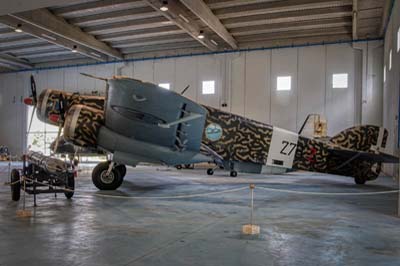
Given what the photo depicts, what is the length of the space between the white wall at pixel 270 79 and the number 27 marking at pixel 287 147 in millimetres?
9445

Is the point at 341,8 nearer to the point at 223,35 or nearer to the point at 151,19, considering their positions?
the point at 223,35

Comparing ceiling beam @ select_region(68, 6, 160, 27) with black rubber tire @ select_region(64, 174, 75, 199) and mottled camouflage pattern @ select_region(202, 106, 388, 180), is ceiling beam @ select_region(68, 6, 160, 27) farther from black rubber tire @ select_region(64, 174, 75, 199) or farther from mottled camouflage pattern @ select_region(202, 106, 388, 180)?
black rubber tire @ select_region(64, 174, 75, 199)

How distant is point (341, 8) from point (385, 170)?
26.1 ft

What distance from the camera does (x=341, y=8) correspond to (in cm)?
1689

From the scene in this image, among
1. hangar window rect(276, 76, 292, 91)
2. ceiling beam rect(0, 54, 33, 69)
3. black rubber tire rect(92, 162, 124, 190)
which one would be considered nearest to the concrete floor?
black rubber tire rect(92, 162, 124, 190)

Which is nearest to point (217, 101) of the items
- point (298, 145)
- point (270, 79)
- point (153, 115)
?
point (270, 79)

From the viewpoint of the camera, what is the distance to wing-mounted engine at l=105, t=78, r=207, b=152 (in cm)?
877

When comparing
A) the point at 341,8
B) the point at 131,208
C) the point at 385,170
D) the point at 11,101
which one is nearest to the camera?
the point at 131,208

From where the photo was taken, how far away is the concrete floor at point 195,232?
416cm

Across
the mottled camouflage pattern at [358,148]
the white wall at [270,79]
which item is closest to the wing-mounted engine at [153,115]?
the mottled camouflage pattern at [358,148]

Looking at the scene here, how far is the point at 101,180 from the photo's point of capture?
10211mm

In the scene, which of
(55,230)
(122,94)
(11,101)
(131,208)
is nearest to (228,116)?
(122,94)

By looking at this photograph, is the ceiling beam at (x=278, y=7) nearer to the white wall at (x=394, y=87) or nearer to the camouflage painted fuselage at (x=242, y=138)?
the white wall at (x=394, y=87)

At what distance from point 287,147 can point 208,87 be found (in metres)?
12.4
